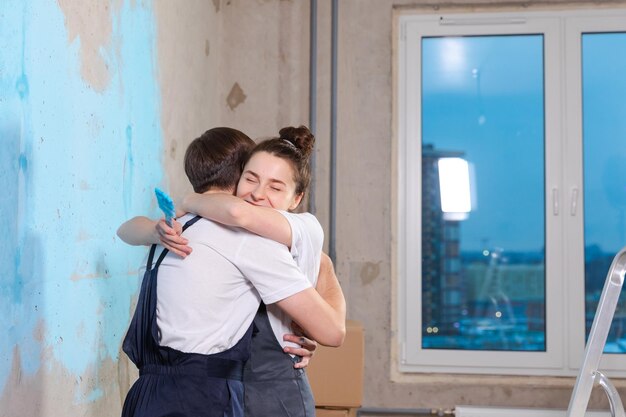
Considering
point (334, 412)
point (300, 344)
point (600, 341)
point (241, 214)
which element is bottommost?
point (334, 412)

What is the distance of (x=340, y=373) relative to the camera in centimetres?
292

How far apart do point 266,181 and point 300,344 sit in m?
0.32

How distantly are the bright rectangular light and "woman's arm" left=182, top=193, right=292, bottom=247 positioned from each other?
2.58 m

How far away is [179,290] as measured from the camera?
1.26m

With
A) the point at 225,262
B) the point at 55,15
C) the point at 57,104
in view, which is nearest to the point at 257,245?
the point at 225,262

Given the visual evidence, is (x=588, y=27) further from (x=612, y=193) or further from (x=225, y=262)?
(x=225, y=262)

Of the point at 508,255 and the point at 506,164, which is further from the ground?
the point at 506,164

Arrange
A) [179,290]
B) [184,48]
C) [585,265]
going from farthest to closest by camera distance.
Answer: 1. [585,265]
2. [184,48]
3. [179,290]

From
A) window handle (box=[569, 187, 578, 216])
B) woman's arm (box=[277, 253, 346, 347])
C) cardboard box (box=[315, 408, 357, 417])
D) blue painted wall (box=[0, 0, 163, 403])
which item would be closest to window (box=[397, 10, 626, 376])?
window handle (box=[569, 187, 578, 216])

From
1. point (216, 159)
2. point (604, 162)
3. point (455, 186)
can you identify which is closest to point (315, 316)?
point (216, 159)

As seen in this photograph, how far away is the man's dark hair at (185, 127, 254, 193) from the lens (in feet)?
4.56

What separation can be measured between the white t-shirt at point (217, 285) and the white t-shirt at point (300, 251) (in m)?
0.05

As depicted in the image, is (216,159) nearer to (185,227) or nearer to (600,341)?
(185,227)

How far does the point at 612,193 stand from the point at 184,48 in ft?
7.22
